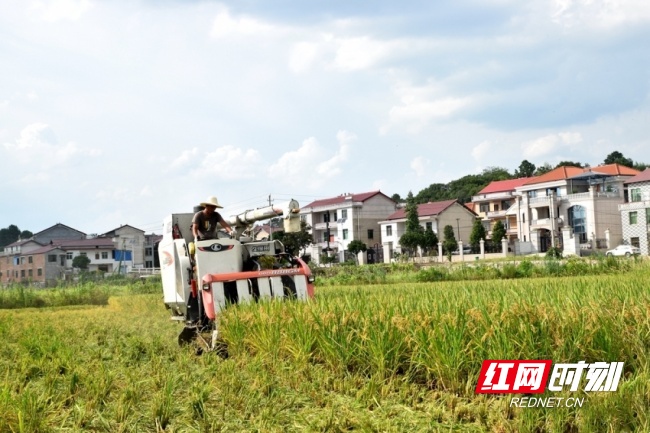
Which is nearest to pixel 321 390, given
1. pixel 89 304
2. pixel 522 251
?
pixel 89 304

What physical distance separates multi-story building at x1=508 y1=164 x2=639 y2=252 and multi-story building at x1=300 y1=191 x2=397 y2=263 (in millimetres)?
14323

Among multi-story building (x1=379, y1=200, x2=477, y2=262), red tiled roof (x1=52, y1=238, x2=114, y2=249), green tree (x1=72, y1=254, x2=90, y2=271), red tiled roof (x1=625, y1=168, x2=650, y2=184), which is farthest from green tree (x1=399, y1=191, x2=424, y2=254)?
red tiled roof (x1=52, y1=238, x2=114, y2=249)

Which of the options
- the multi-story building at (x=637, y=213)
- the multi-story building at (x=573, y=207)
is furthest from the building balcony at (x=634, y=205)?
the multi-story building at (x=573, y=207)

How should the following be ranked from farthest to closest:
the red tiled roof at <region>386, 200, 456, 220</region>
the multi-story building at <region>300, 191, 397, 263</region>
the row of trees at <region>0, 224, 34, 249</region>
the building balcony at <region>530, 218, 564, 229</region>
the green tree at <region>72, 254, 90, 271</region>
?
the row of trees at <region>0, 224, 34, 249</region>
the green tree at <region>72, 254, 90, 271</region>
the multi-story building at <region>300, 191, 397, 263</region>
the red tiled roof at <region>386, 200, 456, 220</region>
the building balcony at <region>530, 218, 564, 229</region>

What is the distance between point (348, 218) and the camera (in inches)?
2923

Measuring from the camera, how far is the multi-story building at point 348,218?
73.9m

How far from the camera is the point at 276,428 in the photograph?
5.66 metres

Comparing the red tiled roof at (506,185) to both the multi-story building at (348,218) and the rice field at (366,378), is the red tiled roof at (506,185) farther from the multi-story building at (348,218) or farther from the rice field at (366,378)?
the rice field at (366,378)

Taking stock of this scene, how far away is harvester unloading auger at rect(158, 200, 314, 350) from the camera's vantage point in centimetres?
1008

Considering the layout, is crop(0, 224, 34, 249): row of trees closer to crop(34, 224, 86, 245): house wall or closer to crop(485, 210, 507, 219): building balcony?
crop(34, 224, 86, 245): house wall

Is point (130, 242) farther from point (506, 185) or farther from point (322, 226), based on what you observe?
point (506, 185)

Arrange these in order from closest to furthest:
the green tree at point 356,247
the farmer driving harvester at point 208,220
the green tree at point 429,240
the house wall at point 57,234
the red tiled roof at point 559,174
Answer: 1. the farmer driving harvester at point 208,220
2. the green tree at point 429,240
3. the green tree at point 356,247
4. the red tiled roof at point 559,174
5. the house wall at point 57,234

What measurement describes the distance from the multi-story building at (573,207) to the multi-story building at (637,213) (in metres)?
1.66

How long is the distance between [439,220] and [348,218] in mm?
10263
